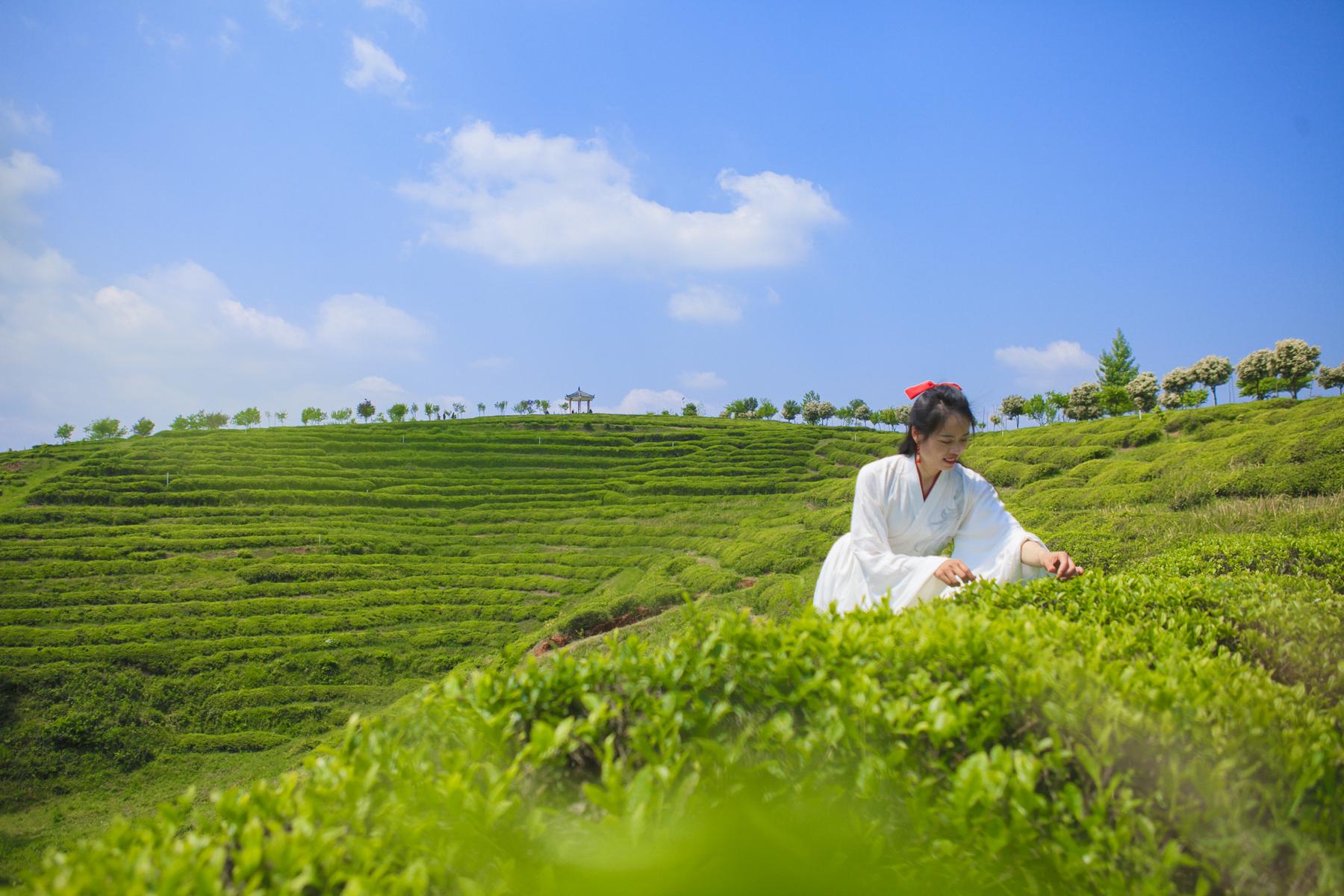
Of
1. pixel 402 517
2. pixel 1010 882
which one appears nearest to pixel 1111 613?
pixel 1010 882

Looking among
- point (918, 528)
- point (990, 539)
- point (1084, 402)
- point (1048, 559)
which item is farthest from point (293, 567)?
point (1084, 402)

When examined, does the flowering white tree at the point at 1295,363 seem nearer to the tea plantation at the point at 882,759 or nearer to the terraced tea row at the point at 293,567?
the terraced tea row at the point at 293,567

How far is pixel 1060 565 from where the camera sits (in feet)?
11.4

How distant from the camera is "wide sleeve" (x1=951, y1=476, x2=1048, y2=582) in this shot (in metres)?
3.74

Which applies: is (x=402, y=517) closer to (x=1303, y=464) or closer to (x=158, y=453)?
(x=158, y=453)

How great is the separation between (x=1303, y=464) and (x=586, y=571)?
15916 millimetres

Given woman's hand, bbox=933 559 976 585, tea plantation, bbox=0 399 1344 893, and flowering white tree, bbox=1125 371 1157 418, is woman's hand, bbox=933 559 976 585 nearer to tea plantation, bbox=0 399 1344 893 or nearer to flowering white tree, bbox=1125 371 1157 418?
tea plantation, bbox=0 399 1344 893

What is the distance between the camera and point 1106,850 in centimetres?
154

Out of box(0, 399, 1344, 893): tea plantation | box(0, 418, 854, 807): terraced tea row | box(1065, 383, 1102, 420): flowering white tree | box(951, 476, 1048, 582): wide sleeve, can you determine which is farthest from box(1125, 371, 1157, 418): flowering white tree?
box(951, 476, 1048, 582): wide sleeve

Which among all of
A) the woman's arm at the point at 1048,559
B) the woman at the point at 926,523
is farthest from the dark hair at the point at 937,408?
the woman's arm at the point at 1048,559

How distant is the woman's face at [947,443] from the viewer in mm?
3678

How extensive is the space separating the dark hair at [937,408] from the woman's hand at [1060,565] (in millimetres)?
762

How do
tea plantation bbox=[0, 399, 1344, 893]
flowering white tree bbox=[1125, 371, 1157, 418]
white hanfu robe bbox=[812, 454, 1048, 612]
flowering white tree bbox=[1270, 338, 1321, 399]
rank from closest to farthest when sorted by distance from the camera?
tea plantation bbox=[0, 399, 1344, 893] → white hanfu robe bbox=[812, 454, 1048, 612] → flowering white tree bbox=[1270, 338, 1321, 399] → flowering white tree bbox=[1125, 371, 1157, 418]

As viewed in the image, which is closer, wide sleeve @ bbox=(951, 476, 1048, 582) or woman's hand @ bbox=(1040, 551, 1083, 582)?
woman's hand @ bbox=(1040, 551, 1083, 582)
